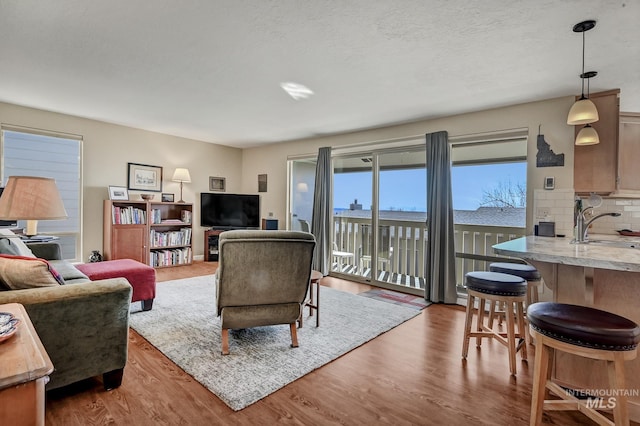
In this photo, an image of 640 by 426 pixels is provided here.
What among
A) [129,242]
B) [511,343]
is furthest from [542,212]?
[129,242]

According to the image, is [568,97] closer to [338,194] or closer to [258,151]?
[338,194]

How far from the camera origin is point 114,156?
15.9 ft

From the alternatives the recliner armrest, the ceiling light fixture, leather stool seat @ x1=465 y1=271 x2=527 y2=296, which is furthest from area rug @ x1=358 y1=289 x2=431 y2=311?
the recliner armrest

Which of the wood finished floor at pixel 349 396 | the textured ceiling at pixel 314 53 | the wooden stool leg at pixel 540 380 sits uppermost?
the textured ceiling at pixel 314 53

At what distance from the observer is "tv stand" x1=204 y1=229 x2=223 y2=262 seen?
19.3 ft

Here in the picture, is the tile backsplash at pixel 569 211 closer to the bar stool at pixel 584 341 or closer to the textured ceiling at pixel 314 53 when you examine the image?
the textured ceiling at pixel 314 53

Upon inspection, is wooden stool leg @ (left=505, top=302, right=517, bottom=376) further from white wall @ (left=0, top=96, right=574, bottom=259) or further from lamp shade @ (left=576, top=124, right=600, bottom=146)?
white wall @ (left=0, top=96, right=574, bottom=259)

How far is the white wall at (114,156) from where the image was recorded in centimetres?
421

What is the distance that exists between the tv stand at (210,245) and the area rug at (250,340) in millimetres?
2092

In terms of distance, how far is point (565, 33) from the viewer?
205cm

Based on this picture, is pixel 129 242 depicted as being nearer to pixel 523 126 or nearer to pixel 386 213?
pixel 386 213

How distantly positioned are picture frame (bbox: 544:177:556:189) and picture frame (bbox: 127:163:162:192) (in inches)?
219

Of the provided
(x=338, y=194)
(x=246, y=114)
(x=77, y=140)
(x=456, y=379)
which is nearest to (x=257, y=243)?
(x=456, y=379)

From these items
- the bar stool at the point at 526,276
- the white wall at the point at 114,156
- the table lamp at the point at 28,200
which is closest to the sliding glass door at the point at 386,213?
the bar stool at the point at 526,276
